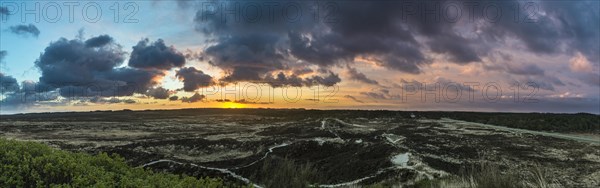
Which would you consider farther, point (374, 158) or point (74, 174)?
point (374, 158)

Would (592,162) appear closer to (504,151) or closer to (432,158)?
(504,151)

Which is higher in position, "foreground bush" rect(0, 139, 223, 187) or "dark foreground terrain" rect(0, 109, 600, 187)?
"foreground bush" rect(0, 139, 223, 187)

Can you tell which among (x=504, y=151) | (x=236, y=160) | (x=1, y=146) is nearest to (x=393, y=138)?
(x=504, y=151)

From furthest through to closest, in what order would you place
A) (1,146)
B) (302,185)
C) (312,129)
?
(312,129), (302,185), (1,146)

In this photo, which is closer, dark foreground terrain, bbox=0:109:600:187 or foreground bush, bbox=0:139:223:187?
foreground bush, bbox=0:139:223:187

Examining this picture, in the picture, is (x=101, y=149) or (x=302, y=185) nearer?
(x=302, y=185)

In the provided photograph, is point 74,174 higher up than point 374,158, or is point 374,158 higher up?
point 74,174

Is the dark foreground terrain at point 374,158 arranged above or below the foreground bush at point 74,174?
below

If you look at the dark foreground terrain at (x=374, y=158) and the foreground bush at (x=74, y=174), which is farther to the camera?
the dark foreground terrain at (x=374, y=158)
